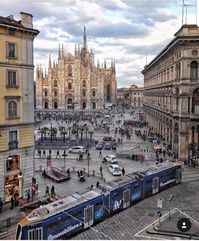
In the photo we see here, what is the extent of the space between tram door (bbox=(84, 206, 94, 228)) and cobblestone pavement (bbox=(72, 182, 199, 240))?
0.49m

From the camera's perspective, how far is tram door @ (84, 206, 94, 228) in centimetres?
2177

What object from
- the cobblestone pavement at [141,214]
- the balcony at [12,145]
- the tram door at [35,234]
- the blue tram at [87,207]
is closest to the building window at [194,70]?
the cobblestone pavement at [141,214]

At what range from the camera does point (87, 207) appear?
71.3ft

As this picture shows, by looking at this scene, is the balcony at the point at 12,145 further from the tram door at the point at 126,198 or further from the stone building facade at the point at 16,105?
the tram door at the point at 126,198

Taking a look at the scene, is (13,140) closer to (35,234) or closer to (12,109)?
(12,109)

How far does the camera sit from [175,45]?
46250 mm

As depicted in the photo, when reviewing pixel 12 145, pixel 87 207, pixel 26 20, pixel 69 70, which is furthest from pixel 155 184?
pixel 69 70

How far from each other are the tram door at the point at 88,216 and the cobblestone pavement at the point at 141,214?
49 centimetres

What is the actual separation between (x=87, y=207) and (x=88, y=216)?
2.54ft

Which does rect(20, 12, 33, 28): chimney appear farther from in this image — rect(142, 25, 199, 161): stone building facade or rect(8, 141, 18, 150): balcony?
rect(142, 25, 199, 161): stone building facade

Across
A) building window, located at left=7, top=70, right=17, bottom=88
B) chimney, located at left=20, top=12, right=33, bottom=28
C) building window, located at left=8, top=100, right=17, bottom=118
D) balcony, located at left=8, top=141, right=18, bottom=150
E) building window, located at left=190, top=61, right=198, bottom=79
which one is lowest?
balcony, located at left=8, top=141, right=18, bottom=150

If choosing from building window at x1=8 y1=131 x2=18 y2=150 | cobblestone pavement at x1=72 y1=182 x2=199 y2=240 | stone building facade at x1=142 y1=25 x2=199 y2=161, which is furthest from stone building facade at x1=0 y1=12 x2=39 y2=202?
stone building facade at x1=142 y1=25 x2=199 y2=161

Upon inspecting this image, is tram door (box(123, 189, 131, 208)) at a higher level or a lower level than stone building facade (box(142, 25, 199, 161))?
lower

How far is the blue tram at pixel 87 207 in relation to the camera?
61.2 ft
